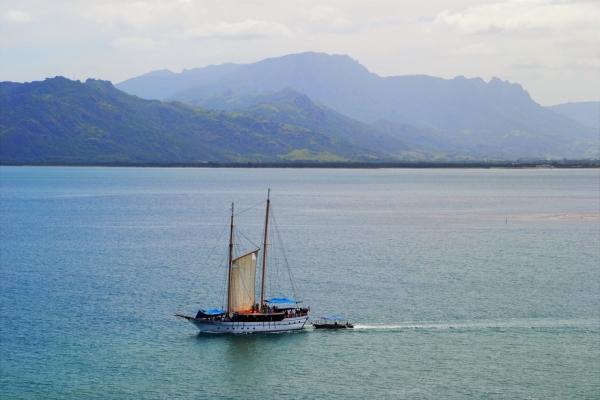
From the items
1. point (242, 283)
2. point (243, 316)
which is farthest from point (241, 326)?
point (242, 283)

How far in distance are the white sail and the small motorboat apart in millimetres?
6799

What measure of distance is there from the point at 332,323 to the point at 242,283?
30.7ft

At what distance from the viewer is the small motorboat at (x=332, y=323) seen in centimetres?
7419

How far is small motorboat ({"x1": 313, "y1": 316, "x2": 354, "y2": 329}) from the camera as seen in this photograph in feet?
243

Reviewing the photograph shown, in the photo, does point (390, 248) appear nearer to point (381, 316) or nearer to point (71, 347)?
point (381, 316)

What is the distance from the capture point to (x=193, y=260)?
111 m

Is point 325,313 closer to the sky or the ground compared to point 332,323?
closer to the sky

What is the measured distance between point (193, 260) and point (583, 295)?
51646 millimetres

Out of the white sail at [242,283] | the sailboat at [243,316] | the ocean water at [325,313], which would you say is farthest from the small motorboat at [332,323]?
the white sail at [242,283]

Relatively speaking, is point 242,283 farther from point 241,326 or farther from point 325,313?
point 325,313

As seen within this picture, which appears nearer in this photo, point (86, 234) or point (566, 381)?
point (566, 381)

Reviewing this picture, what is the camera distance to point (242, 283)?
250 feet

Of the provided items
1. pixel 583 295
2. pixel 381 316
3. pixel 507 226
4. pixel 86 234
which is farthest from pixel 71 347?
pixel 507 226

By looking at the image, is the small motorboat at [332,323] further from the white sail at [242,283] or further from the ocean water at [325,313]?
the white sail at [242,283]
